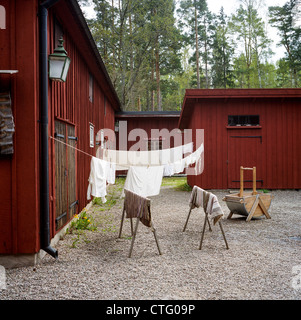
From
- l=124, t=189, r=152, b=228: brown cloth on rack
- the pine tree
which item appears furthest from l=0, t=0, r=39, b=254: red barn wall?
the pine tree

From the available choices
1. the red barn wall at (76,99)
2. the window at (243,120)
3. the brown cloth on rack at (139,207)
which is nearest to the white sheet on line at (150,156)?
the window at (243,120)

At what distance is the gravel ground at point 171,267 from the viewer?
2.83 metres

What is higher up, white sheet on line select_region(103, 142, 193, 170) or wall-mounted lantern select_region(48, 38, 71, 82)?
wall-mounted lantern select_region(48, 38, 71, 82)

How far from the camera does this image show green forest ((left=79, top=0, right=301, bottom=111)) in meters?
20.0

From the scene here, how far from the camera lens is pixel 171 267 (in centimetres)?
352

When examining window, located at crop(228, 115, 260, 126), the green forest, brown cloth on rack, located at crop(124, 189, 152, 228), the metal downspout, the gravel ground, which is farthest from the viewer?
the green forest

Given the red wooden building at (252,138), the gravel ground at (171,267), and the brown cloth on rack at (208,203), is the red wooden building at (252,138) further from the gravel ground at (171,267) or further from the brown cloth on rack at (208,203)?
the brown cloth on rack at (208,203)

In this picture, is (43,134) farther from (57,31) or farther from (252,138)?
(252,138)

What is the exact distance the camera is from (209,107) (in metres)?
10.1

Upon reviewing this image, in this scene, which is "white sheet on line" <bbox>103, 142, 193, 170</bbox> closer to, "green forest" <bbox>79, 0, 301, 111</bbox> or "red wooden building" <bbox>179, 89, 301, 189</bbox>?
"red wooden building" <bbox>179, 89, 301, 189</bbox>

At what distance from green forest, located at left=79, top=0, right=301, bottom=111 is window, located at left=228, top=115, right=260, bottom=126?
11.0 meters

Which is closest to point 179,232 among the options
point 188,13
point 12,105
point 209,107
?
point 12,105

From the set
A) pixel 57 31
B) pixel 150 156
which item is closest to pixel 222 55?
pixel 150 156
